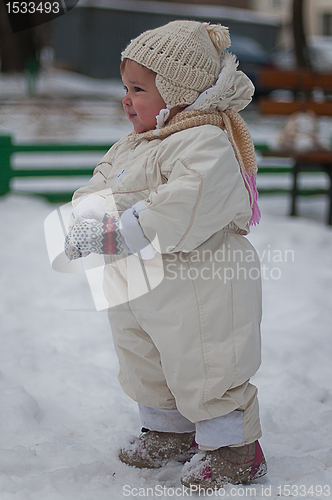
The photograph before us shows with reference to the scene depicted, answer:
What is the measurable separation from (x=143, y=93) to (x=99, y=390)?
1356 millimetres

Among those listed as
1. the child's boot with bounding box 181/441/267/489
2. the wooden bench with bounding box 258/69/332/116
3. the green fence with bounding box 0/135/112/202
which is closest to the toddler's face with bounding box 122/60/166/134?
the child's boot with bounding box 181/441/267/489

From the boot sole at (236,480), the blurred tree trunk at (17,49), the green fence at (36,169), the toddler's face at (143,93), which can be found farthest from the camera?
the blurred tree trunk at (17,49)

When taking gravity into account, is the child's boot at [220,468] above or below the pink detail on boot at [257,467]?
above

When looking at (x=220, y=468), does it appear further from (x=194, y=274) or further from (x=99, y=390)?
(x=99, y=390)

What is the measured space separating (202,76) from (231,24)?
14363 mm

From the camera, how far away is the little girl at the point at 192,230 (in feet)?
4.20

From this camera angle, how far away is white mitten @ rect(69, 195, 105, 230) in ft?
4.43

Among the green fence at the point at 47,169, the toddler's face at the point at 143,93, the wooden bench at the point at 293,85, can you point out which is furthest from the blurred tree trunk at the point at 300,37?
the toddler's face at the point at 143,93

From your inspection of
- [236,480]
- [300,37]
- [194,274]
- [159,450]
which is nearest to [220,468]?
[236,480]

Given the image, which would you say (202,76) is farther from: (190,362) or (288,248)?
(288,248)

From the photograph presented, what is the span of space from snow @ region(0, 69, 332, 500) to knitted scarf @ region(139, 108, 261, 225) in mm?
888

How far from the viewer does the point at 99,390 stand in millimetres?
2217

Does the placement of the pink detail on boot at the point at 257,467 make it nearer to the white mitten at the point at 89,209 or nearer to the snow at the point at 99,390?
the snow at the point at 99,390

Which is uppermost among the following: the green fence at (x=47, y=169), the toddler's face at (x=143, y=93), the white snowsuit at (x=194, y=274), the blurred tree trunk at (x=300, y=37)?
the toddler's face at (x=143, y=93)
